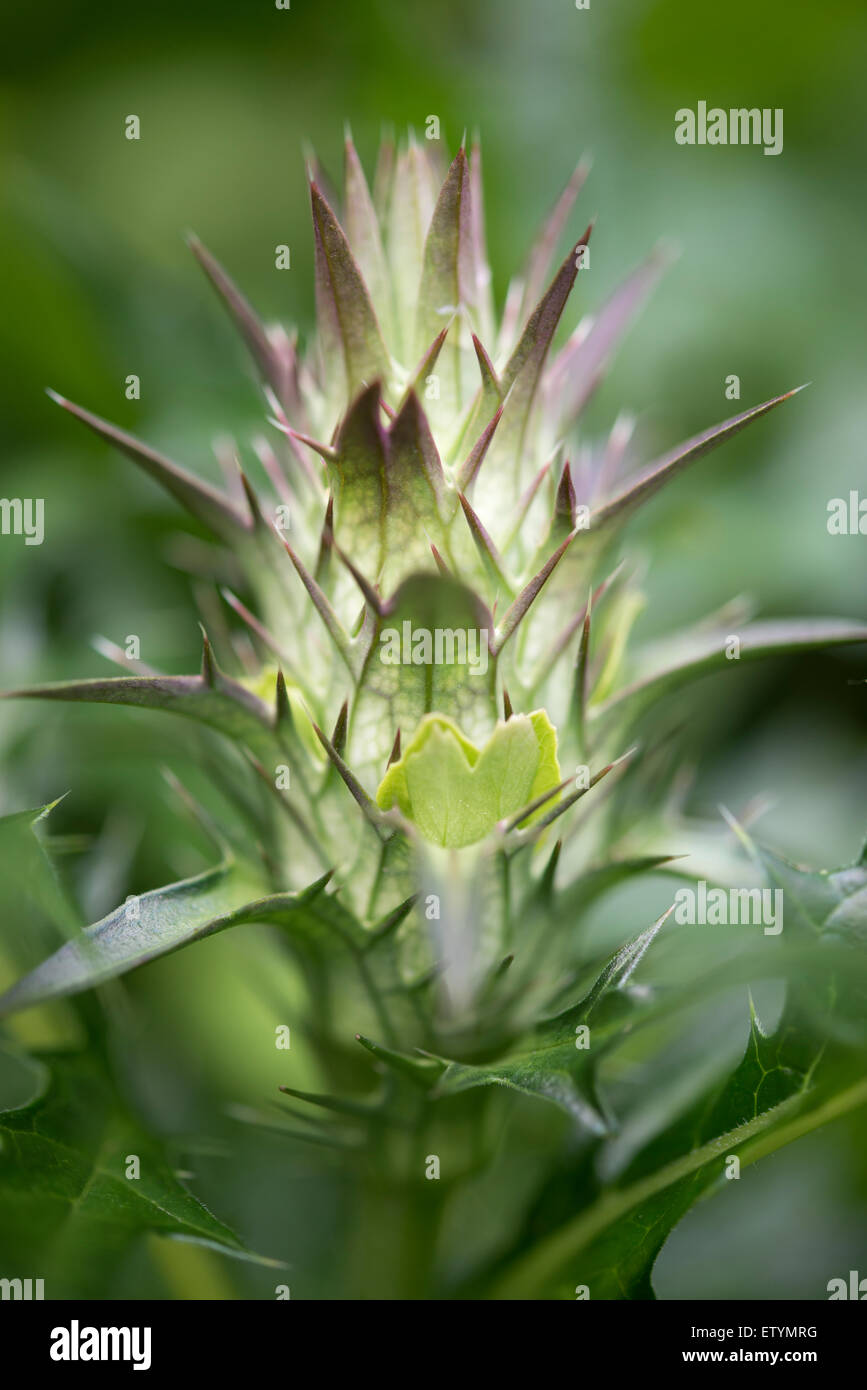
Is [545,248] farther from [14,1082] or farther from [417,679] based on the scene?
[14,1082]

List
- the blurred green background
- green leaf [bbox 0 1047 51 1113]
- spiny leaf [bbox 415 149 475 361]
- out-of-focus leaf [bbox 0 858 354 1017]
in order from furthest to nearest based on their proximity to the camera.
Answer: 1. the blurred green background
2. green leaf [bbox 0 1047 51 1113]
3. spiny leaf [bbox 415 149 475 361]
4. out-of-focus leaf [bbox 0 858 354 1017]

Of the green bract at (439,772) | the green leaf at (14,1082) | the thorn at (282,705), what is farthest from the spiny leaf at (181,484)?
the green leaf at (14,1082)

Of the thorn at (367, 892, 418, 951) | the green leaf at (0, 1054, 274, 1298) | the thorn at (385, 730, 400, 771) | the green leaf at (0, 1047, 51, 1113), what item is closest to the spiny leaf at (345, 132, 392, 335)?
the thorn at (385, 730, 400, 771)

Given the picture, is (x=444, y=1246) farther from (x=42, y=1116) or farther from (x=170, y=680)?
(x=170, y=680)

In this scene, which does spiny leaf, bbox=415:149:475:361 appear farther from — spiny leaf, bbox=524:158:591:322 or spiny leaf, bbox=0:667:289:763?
spiny leaf, bbox=0:667:289:763

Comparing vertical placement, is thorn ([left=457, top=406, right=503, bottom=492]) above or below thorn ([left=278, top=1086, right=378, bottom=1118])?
above

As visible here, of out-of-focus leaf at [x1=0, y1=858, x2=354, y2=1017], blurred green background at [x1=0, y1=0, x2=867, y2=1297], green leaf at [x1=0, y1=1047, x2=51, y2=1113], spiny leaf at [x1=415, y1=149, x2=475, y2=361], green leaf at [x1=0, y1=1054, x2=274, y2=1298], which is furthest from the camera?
blurred green background at [x1=0, y1=0, x2=867, y2=1297]

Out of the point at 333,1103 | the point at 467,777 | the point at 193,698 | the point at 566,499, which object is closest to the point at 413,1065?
the point at 333,1103
